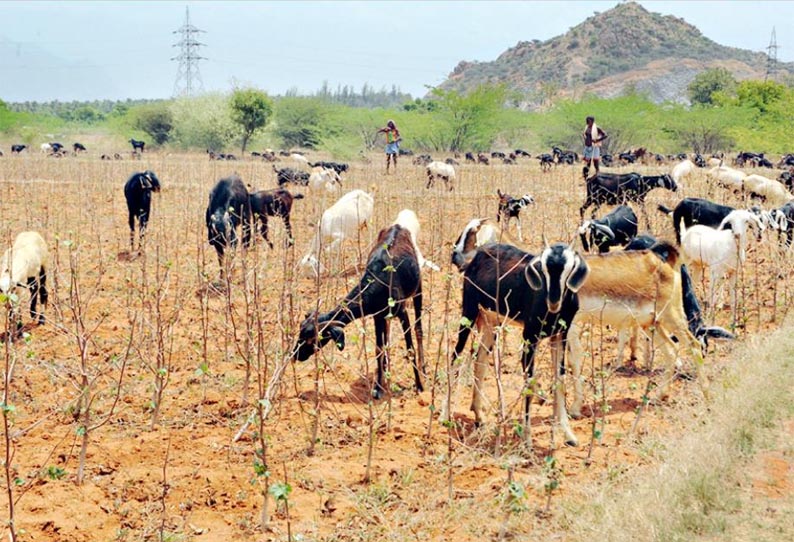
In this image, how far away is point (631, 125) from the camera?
4372 centimetres

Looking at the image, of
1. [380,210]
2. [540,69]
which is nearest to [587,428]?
[380,210]

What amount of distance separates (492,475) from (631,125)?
41061 millimetres

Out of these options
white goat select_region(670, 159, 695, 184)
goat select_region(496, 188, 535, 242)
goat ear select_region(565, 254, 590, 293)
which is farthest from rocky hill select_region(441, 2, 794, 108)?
goat ear select_region(565, 254, 590, 293)

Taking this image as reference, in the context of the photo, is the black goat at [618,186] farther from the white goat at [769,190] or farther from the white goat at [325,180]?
the white goat at [325,180]

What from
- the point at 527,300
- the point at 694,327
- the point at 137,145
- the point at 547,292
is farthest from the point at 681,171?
the point at 137,145

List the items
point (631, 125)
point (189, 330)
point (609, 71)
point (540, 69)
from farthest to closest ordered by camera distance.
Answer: point (540, 69), point (609, 71), point (631, 125), point (189, 330)

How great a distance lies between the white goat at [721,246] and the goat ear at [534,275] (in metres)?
3.87

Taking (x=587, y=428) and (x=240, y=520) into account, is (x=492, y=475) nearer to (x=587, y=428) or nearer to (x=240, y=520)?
(x=587, y=428)

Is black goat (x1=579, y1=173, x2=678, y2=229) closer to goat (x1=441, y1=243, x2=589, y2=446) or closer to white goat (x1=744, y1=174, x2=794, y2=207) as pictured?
white goat (x1=744, y1=174, x2=794, y2=207)

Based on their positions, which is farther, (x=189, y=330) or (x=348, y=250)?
(x=348, y=250)

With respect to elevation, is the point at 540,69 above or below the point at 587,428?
above

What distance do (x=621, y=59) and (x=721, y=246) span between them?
342 ft

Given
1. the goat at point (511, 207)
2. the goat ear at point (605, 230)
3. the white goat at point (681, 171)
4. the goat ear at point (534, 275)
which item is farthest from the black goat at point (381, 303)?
the white goat at point (681, 171)

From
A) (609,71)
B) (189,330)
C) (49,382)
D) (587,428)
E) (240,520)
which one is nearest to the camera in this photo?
(240,520)
